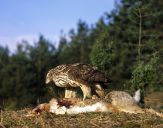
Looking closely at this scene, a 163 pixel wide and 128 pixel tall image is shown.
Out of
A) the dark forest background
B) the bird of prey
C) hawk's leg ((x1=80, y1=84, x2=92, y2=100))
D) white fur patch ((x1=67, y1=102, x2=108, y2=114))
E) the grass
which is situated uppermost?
the dark forest background

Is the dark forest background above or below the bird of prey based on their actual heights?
above

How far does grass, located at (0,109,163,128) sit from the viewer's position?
9.21 meters

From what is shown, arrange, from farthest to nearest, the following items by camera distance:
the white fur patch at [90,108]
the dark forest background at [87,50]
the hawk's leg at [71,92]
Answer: the dark forest background at [87,50] → the hawk's leg at [71,92] → the white fur patch at [90,108]

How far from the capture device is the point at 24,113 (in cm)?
1123

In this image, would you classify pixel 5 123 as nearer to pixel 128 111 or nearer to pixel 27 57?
pixel 128 111

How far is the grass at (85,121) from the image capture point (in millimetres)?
9211

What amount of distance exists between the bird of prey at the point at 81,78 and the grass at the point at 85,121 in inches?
63.1

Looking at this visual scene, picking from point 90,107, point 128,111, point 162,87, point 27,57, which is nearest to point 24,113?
point 90,107

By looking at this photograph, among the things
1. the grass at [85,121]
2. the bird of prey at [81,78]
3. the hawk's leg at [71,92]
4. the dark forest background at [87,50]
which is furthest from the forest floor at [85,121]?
the dark forest background at [87,50]

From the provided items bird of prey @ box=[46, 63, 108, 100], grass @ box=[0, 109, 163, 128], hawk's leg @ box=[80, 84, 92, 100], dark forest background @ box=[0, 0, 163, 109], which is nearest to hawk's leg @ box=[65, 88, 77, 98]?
bird of prey @ box=[46, 63, 108, 100]

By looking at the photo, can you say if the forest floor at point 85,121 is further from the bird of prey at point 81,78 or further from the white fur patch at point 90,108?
the bird of prey at point 81,78

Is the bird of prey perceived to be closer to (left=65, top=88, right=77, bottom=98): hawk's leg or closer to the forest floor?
(left=65, top=88, right=77, bottom=98): hawk's leg

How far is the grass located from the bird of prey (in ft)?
5.26

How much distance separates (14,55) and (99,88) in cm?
5040
